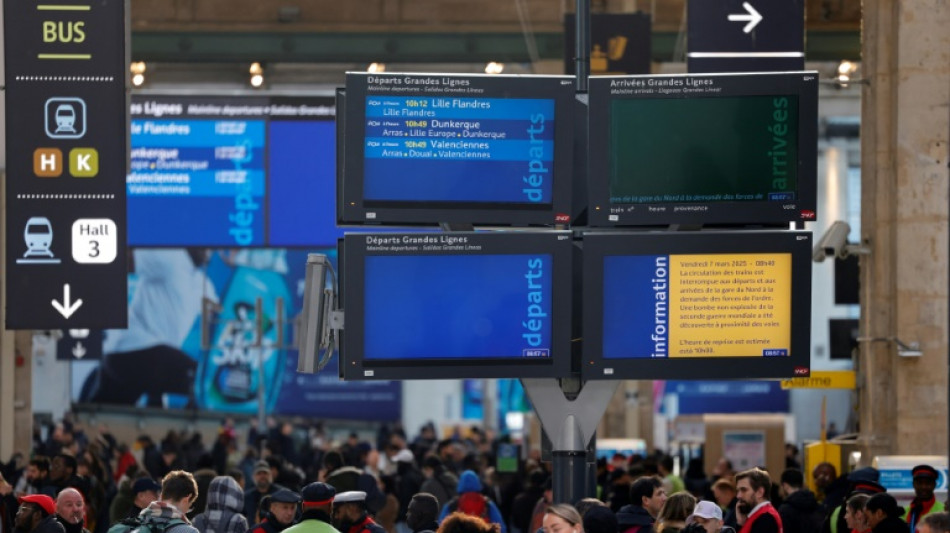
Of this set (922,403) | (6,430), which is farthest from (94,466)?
(922,403)

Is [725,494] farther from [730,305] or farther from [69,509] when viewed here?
[69,509]

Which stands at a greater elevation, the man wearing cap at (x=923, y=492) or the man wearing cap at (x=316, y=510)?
the man wearing cap at (x=316, y=510)

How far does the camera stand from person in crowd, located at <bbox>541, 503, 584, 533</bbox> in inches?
261

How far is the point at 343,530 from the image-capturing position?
8.64 m

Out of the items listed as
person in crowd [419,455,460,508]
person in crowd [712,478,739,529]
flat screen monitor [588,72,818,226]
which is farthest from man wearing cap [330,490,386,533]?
person in crowd [419,455,460,508]

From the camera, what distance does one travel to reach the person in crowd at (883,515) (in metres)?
9.27

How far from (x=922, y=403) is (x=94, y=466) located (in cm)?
882

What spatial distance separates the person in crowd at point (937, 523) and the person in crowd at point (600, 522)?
1.43 metres

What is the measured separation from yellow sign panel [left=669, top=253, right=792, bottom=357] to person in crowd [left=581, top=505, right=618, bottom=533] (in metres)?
1.45

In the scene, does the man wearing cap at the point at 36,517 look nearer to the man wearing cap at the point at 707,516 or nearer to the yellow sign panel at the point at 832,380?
the man wearing cap at the point at 707,516

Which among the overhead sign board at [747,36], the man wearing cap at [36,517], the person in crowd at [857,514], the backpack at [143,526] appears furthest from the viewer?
the overhead sign board at [747,36]

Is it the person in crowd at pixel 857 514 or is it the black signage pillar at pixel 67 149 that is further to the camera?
the black signage pillar at pixel 67 149

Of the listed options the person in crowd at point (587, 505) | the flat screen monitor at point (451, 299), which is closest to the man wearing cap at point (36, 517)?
the flat screen monitor at point (451, 299)

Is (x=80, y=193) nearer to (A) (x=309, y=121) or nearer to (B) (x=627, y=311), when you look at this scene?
(B) (x=627, y=311)
